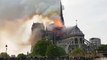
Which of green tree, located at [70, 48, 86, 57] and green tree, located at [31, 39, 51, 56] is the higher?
green tree, located at [31, 39, 51, 56]

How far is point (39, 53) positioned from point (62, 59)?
144ft

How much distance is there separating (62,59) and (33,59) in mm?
8157

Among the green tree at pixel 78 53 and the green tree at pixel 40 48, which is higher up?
the green tree at pixel 40 48

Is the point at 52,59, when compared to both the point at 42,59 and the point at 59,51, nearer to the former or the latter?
the point at 42,59

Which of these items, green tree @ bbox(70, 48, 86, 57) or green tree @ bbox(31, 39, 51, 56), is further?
green tree @ bbox(31, 39, 51, 56)

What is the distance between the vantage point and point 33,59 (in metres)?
114

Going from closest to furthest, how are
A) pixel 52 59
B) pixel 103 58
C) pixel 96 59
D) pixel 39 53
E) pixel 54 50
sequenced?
pixel 103 58 → pixel 96 59 → pixel 52 59 → pixel 54 50 → pixel 39 53

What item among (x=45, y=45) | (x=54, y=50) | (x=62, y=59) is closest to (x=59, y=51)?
(x=54, y=50)

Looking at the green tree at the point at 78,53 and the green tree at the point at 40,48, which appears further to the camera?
the green tree at the point at 40,48

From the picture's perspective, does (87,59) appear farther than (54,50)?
No

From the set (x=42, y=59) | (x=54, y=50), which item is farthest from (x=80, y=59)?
(x=54, y=50)

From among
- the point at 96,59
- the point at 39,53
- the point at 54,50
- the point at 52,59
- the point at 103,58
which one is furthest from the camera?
the point at 39,53

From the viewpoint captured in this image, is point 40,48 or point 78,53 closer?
point 78,53

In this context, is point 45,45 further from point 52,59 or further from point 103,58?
point 103,58
